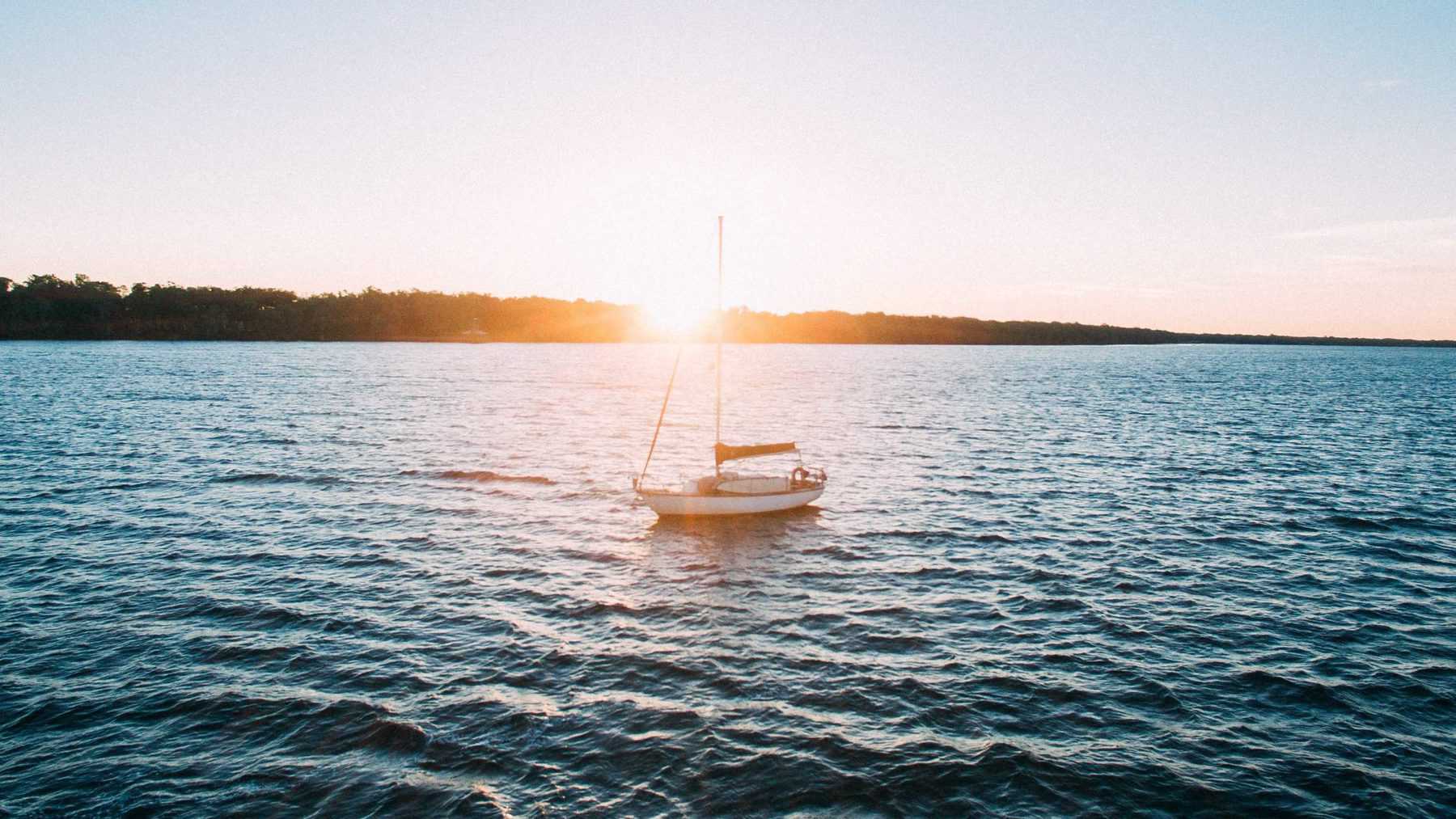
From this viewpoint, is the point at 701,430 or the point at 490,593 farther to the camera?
the point at 701,430

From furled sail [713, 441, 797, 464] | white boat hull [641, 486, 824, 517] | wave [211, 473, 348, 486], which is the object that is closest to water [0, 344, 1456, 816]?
wave [211, 473, 348, 486]

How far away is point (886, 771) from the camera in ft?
58.5

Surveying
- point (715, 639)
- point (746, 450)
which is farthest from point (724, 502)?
point (715, 639)

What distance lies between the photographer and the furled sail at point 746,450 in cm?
4381

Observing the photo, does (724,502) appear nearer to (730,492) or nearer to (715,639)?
(730,492)

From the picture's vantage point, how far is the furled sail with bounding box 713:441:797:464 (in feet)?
144

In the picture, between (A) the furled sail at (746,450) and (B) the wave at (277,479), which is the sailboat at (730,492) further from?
(B) the wave at (277,479)

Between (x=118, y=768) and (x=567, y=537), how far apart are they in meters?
20.5

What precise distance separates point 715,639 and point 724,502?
15.8 metres

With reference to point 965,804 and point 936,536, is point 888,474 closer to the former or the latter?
point 936,536

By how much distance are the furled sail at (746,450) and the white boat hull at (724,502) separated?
2892mm

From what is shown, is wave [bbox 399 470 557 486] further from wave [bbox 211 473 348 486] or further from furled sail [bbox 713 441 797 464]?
furled sail [bbox 713 441 797 464]

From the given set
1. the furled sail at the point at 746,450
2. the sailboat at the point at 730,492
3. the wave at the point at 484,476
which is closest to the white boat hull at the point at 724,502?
the sailboat at the point at 730,492

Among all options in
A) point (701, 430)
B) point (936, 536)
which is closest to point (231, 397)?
point (701, 430)
